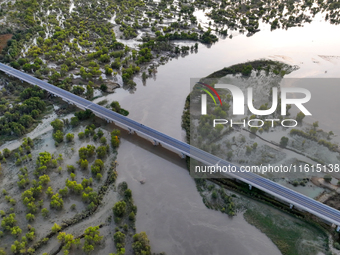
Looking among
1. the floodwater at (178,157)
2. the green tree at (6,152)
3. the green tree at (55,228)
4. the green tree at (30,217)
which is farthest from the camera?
the green tree at (6,152)

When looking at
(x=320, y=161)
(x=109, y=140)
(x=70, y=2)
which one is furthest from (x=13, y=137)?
(x=70, y=2)

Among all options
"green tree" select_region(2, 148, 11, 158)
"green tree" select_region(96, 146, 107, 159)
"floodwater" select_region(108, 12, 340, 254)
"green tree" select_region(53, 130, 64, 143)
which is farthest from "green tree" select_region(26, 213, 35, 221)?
"green tree" select_region(53, 130, 64, 143)

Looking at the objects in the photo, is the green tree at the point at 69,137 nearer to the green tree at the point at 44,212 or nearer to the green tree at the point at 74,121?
the green tree at the point at 74,121

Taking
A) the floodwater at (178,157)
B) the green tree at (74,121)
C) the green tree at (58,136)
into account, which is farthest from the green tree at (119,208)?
the green tree at (74,121)

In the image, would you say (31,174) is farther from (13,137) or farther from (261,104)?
(261,104)

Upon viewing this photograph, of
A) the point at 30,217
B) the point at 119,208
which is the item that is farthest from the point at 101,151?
the point at 30,217

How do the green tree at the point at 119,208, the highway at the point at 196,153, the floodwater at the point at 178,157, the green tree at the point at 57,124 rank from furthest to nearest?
the green tree at the point at 57,124 → the green tree at the point at 119,208 → the highway at the point at 196,153 → the floodwater at the point at 178,157

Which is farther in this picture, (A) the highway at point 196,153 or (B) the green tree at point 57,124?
(B) the green tree at point 57,124
